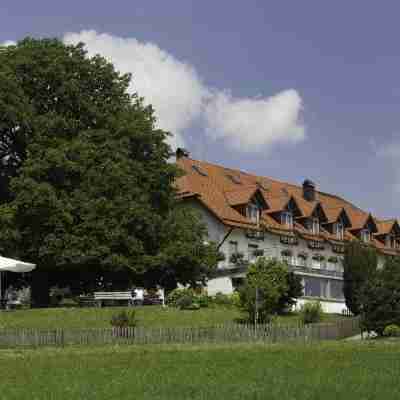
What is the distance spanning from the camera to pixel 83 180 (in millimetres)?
46656

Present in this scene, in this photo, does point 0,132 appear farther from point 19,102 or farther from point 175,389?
point 175,389

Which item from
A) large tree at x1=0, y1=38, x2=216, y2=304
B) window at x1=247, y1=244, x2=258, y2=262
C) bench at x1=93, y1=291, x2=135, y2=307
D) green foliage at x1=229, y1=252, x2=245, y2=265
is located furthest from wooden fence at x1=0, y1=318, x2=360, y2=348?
window at x1=247, y1=244, x2=258, y2=262

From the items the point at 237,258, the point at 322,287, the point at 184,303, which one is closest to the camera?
the point at 184,303

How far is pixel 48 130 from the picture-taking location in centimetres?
4681

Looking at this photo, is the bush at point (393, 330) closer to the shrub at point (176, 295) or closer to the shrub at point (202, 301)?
the shrub at point (202, 301)

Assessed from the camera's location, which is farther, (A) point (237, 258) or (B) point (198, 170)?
(B) point (198, 170)

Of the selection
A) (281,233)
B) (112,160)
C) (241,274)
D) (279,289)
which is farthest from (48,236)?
(281,233)

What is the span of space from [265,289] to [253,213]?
75.9ft

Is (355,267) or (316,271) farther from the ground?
(316,271)

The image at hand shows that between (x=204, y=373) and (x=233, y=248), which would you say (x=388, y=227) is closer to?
(x=233, y=248)

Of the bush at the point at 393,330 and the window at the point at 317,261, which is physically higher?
the window at the point at 317,261

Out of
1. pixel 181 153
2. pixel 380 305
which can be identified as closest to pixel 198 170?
pixel 181 153

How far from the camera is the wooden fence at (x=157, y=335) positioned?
32125mm

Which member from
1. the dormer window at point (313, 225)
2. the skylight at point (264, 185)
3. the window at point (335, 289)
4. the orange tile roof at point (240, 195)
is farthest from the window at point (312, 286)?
the skylight at point (264, 185)
